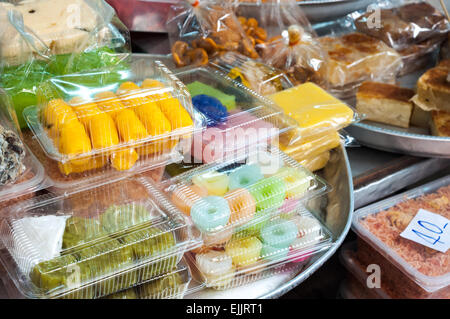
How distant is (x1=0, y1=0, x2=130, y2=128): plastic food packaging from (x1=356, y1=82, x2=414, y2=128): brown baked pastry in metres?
Answer: 0.95

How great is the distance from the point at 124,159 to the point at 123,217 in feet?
0.53

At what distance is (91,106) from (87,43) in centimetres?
40

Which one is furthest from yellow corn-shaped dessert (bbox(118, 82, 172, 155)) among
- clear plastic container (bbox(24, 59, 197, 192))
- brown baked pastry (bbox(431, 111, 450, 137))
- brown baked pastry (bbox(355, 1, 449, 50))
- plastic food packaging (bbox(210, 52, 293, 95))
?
brown baked pastry (bbox(355, 1, 449, 50))

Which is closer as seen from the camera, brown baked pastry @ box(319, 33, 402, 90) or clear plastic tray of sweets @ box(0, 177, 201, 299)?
clear plastic tray of sweets @ box(0, 177, 201, 299)

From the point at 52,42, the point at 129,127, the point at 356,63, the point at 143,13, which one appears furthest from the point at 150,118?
the point at 356,63

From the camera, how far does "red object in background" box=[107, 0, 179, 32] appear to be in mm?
1872

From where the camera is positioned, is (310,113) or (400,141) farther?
(400,141)

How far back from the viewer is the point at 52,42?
144cm

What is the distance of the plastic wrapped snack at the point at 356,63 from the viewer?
6.40 ft

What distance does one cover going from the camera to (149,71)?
4.75 feet

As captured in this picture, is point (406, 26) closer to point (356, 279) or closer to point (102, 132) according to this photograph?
point (356, 279)

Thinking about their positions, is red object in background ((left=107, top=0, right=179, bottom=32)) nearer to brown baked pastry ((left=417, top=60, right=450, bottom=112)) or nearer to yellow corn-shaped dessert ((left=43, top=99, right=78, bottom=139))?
yellow corn-shaped dessert ((left=43, top=99, right=78, bottom=139))

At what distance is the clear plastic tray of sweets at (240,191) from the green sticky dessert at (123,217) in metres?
0.10
